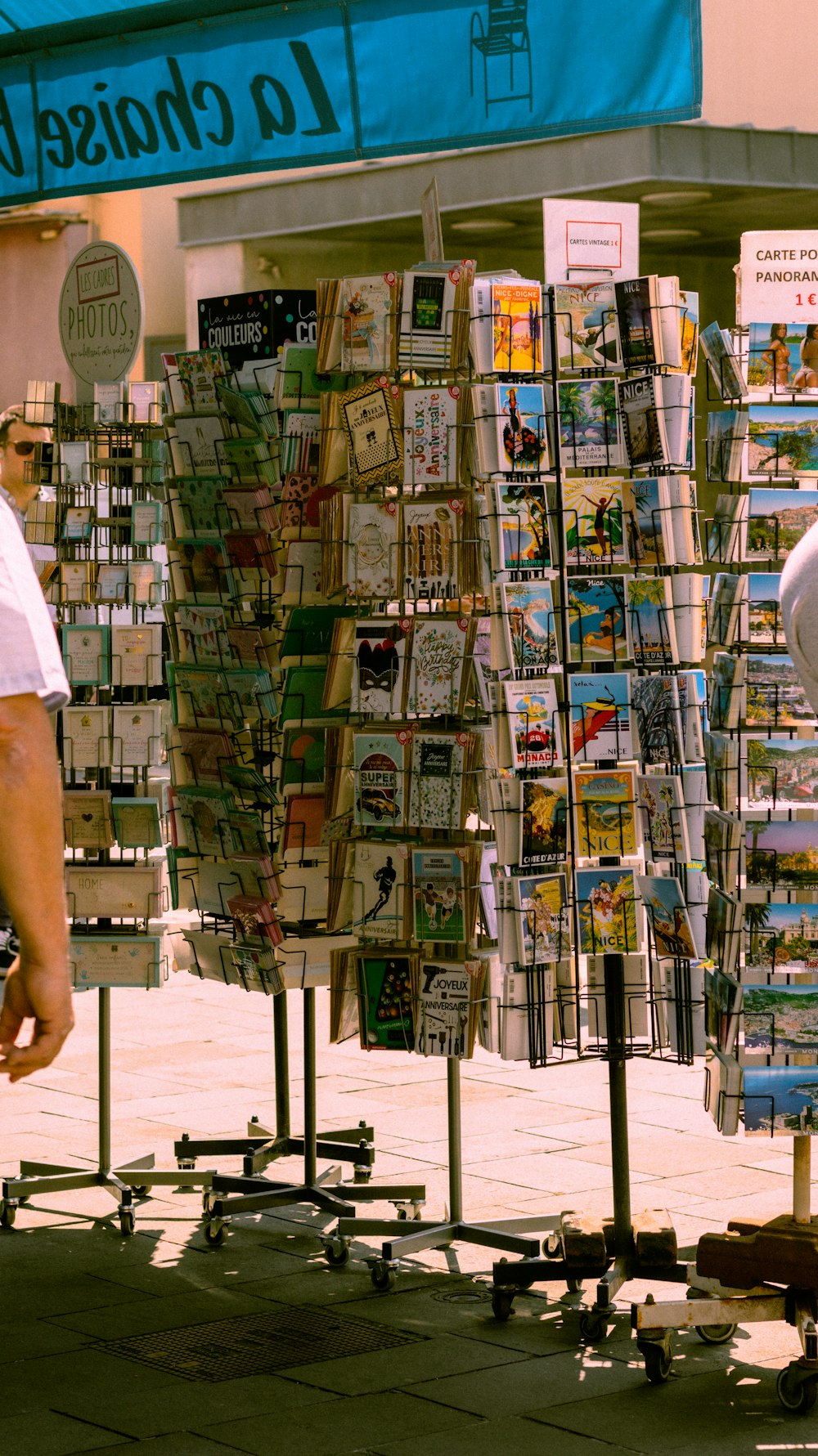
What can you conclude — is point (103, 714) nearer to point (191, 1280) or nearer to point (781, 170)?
point (191, 1280)

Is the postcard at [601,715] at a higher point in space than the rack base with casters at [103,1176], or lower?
higher

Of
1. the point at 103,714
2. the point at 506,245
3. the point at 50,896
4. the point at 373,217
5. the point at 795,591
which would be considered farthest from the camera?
the point at 506,245

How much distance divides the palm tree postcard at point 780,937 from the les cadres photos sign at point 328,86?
175 centimetres

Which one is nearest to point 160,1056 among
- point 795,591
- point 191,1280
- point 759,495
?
point 191,1280

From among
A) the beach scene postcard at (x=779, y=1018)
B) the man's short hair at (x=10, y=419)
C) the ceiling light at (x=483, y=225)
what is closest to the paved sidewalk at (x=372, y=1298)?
the beach scene postcard at (x=779, y=1018)

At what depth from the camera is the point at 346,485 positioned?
5.47 meters

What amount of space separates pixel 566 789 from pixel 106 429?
7.35ft

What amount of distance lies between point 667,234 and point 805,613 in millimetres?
13698

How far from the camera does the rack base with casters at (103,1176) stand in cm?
594

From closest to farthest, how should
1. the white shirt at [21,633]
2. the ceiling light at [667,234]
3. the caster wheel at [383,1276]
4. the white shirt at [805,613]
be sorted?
the white shirt at [21,633] < the white shirt at [805,613] < the caster wheel at [383,1276] < the ceiling light at [667,234]

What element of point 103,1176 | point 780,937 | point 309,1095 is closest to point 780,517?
point 780,937

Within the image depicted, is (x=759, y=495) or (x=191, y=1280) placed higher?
(x=759, y=495)

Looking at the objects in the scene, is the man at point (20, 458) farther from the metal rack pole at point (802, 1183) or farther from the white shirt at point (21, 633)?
the white shirt at point (21, 633)

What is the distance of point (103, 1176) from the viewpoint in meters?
6.00
